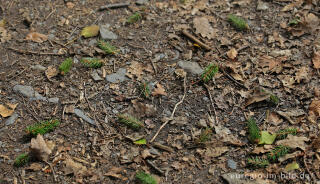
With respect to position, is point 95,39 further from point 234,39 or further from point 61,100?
point 234,39

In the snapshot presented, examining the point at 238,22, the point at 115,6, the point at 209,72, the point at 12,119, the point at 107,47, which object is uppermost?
the point at 115,6

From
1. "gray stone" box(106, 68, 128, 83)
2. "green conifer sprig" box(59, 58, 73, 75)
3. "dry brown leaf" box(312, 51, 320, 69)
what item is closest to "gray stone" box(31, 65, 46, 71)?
"green conifer sprig" box(59, 58, 73, 75)

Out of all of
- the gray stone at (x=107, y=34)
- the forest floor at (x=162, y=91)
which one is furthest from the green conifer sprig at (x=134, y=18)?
the gray stone at (x=107, y=34)

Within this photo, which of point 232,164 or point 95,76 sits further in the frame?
point 95,76

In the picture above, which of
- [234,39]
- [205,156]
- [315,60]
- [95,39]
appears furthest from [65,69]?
[315,60]

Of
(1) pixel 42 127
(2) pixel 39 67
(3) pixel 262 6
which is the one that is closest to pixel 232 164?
(1) pixel 42 127

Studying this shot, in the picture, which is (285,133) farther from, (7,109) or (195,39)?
(7,109)
